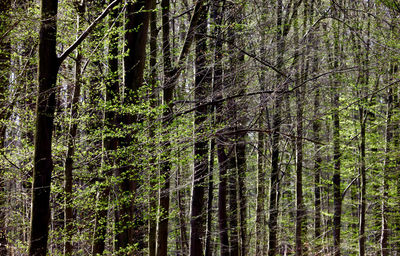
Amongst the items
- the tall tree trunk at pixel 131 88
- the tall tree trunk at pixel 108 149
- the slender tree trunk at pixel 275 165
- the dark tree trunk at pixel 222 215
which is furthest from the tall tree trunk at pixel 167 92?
the slender tree trunk at pixel 275 165

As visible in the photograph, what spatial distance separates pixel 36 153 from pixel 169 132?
2.62 m

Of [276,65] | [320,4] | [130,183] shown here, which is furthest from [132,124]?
[320,4]

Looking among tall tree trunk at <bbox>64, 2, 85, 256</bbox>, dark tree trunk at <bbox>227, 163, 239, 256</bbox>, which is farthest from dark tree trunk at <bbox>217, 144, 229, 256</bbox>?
tall tree trunk at <bbox>64, 2, 85, 256</bbox>

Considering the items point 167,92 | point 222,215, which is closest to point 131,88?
point 167,92

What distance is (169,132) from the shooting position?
7.65 m

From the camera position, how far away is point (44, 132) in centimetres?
602

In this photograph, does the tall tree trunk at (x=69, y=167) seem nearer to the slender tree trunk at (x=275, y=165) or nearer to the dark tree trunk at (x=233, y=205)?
the slender tree trunk at (x=275, y=165)

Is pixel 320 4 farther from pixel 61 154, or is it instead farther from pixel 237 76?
pixel 61 154

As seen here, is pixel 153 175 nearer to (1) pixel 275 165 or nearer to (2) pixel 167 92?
(2) pixel 167 92

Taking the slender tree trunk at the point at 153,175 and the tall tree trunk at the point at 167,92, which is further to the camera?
the tall tree trunk at the point at 167,92

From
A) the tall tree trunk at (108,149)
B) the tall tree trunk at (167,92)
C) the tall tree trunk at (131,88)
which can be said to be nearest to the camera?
the tall tree trunk at (108,149)

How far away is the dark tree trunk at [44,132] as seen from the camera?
580 cm

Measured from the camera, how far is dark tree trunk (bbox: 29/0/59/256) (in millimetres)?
5805

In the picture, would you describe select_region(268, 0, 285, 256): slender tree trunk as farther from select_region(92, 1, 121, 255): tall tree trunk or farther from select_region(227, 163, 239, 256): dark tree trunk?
select_region(92, 1, 121, 255): tall tree trunk
